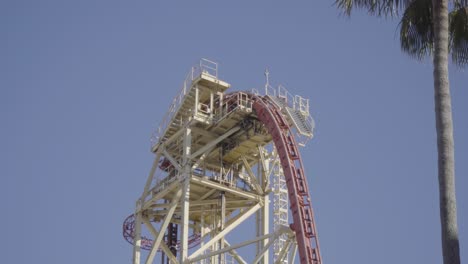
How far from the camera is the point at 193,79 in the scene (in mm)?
44438

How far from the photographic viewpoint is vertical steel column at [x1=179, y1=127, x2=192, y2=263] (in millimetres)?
41156

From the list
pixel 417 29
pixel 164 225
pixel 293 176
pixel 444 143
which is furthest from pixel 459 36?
pixel 164 225

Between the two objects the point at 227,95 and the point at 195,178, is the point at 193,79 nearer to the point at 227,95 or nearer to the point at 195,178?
the point at 227,95

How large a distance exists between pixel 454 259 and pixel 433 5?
22.5 ft

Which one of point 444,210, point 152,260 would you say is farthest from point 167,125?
point 444,210

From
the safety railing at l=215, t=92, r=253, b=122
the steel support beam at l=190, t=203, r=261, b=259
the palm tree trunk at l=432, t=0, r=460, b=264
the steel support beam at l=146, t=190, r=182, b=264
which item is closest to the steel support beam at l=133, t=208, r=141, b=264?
the steel support beam at l=146, t=190, r=182, b=264

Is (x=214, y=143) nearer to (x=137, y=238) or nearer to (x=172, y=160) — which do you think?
(x=172, y=160)

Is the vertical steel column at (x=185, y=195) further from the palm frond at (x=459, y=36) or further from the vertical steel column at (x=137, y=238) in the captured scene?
the palm frond at (x=459, y=36)

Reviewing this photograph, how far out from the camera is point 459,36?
978 inches

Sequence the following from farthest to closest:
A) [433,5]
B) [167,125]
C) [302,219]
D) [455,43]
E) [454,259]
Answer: [167,125] < [302,219] < [455,43] < [433,5] < [454,259]

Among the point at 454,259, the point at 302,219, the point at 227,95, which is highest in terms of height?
the point at 227,95

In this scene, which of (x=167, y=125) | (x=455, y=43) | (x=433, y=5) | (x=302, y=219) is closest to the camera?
(x=433, y=5)

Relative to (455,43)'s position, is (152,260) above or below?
below

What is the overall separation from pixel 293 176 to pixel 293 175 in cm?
5
